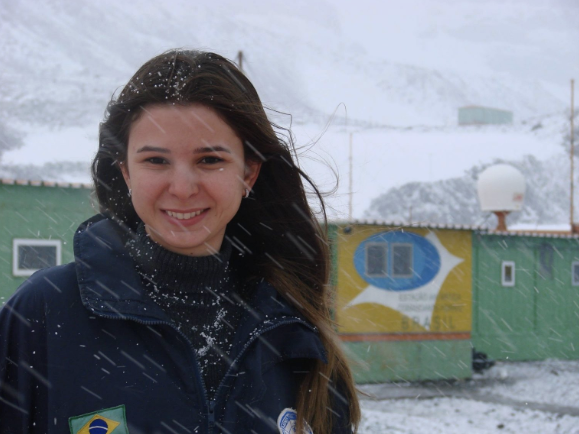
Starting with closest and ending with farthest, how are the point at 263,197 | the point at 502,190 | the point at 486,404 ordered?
the point at 263,197
the point at 486,404
the point at 502,190

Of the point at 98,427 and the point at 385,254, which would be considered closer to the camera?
the point at 98,427

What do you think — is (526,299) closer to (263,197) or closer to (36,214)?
(36,214)

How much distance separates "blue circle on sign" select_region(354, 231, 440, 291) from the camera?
10664 millimetres

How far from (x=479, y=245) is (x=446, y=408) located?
3845 mm

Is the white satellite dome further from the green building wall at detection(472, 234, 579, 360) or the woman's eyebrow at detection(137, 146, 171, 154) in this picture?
the woman's eyebrow at detection(137, 146, 171, 154)

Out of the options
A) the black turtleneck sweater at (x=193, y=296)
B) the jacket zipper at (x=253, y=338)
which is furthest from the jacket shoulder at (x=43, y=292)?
the jacket zipper at (x=253, y=338)

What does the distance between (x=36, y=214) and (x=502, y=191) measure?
41.3ft

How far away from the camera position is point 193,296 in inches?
76.2

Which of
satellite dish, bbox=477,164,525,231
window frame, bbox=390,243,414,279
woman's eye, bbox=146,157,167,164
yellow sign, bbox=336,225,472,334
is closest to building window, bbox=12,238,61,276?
yellow sign, bbox=336,225,472,334

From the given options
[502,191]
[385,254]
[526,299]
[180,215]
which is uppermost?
[502,191]

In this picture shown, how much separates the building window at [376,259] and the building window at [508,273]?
3.12 meters

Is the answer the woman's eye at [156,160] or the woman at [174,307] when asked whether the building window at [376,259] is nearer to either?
the woman at [174,307]

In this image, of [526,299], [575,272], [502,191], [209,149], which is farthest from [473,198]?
[209,149]

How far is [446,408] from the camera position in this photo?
9219mm
